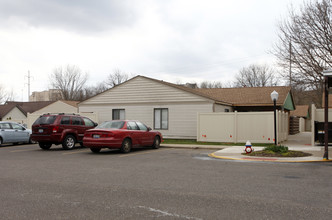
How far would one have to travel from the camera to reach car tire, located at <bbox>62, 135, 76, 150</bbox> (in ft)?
53.3

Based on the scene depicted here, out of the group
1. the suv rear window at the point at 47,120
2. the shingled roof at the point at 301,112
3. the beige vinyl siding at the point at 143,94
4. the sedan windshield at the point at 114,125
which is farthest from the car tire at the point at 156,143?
the shingled roof at the point at 301,112

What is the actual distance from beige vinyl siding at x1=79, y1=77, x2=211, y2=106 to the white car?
6735mm

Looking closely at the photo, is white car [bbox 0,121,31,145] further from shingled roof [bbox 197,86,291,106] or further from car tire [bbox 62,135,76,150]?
shingled roof [bbox 197,86,291,106]

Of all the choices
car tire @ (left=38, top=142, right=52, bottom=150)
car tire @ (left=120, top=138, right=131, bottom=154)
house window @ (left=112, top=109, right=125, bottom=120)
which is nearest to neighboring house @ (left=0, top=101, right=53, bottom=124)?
house window @ (left=112, top=109, right=125, bottom=120)

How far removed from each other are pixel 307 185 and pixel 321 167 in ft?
10.7

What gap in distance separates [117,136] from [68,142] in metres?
3.85

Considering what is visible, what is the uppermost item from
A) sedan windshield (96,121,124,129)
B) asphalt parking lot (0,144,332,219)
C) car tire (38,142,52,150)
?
sedan windshield (96,121,124,129)

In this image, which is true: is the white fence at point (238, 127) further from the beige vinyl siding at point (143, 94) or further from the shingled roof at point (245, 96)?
the shingled roof at point (245, 96)

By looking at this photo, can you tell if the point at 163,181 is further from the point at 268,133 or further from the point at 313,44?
the point at 313,44

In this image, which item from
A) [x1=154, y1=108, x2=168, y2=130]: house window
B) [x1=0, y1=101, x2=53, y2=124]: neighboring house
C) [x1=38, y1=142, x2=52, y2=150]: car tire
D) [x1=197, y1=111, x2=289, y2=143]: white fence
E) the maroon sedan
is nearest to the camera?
the maroon sedan

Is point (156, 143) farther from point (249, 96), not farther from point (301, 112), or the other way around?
point (301, 112)

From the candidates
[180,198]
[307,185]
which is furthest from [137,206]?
[307,185]

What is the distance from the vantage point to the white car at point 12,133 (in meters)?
19.0

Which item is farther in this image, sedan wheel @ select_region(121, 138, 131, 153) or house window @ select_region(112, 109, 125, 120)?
house window @ select_region(112, 109, 125, 120)
